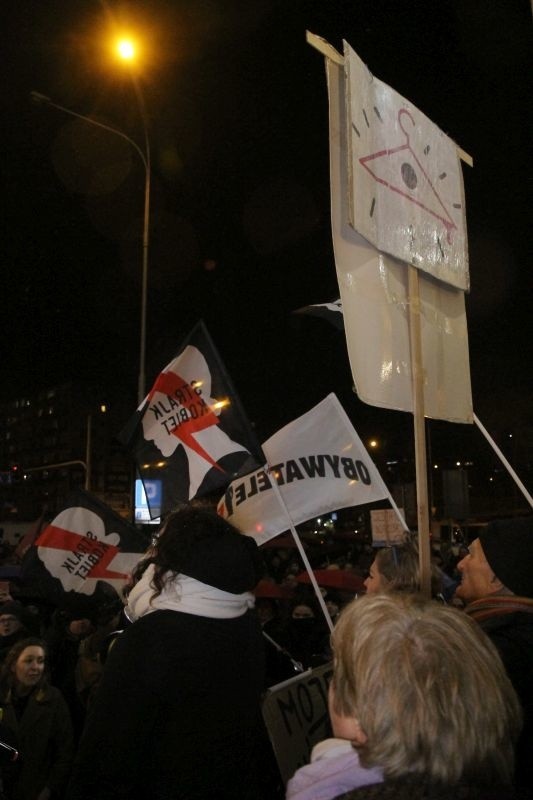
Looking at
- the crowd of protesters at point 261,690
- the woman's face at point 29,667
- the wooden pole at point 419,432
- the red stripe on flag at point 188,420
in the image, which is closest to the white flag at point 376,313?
the wooden pole at point 419,432

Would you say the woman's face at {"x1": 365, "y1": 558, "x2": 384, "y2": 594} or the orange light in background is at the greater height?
the orange light in background

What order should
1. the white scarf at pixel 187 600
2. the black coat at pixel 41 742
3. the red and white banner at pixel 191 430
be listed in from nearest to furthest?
the white scarf at pixel 187 600 → the black coat at pixel 41 742 → the red and white banner at pixel 191 430

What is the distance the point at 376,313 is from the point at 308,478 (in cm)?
198

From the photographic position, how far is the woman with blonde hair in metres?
1.23

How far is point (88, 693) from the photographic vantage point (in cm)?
514

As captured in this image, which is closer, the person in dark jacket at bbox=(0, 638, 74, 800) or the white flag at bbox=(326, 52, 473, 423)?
the white flag at bbox=(326, 52, 473, 423)

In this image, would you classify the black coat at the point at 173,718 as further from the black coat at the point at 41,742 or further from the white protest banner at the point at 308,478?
the black coat at the point at 41,742

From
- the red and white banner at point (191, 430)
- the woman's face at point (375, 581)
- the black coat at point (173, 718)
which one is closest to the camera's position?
the black coat at point (173, 718)

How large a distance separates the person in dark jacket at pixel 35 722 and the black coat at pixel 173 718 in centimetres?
240

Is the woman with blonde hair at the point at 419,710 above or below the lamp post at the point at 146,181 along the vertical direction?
below

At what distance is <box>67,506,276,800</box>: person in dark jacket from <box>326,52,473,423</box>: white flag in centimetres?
95

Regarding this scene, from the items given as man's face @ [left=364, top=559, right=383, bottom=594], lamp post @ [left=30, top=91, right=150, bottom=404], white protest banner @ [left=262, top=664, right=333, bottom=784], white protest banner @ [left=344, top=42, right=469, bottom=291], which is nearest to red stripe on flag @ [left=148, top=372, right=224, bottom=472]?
man's face @ [left=364, top=559, right=383, bottom=594]

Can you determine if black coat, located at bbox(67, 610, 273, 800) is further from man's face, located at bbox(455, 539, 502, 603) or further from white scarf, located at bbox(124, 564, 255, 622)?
man's face, located at bbox(455, 539, 502, 603)

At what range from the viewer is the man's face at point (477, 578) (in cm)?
230
